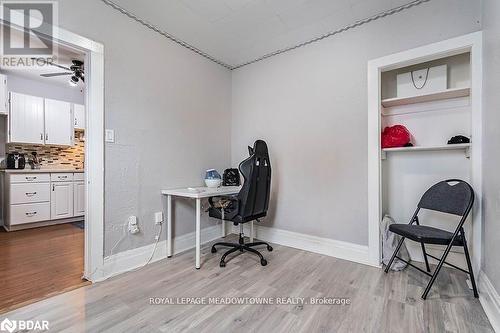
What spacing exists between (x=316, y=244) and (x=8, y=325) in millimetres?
2536

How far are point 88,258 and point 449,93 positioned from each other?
11.5ft

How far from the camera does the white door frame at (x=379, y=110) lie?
1.80 m

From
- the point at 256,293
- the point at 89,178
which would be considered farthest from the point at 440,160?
the point at 89,178

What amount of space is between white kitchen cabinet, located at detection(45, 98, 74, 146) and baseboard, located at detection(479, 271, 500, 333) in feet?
18.9

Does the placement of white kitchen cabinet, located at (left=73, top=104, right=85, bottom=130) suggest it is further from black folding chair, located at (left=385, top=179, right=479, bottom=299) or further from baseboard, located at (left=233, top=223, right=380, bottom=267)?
black folding chair, located at (left=385, top=179, right=479, bottom=299)

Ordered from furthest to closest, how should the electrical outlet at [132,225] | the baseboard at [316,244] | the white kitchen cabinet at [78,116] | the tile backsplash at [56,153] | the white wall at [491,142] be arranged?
the white kitchen cabinet at [78,116] < the tile backsplash at [56,153] < the baseboard at [316,244] < the electrical outlet at [132,225] < the white wall at [491,142]

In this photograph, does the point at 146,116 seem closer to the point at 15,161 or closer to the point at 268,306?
the point at 268,306

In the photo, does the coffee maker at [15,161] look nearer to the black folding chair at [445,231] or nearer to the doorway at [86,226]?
the doorway at [86,226]

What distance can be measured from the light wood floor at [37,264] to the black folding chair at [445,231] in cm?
270

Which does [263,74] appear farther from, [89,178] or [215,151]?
[89,178]

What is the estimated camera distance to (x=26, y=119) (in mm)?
3760

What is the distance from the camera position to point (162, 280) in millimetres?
1966

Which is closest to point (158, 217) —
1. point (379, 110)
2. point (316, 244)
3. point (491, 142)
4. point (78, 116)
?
point (316, 244)

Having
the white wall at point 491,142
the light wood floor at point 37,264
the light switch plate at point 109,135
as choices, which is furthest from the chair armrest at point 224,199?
the white wall at point 491,142
